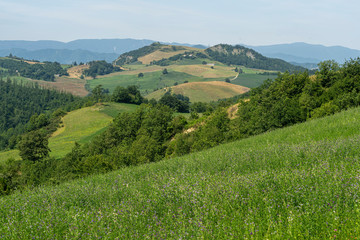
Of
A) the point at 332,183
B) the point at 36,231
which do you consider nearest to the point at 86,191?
the point at 36,231

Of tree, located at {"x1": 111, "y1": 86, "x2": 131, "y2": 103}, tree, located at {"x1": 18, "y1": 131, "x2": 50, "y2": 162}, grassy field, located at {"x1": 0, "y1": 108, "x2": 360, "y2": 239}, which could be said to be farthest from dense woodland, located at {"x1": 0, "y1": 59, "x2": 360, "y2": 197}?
tree, located at {"x1": 111, "y1": 86, "x2": 131, "y2": 103}

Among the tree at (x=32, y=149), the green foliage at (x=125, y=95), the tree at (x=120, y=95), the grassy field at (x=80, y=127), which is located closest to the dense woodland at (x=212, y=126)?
the tree at (x=32, y=149)

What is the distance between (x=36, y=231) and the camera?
6.67 metres

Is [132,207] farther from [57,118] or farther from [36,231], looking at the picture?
[57,118]

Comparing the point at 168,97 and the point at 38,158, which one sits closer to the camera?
the point at 38,158

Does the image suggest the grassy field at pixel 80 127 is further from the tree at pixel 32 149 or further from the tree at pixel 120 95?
the tree at pixel 32 149

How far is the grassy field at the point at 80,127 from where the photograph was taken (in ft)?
A: 344

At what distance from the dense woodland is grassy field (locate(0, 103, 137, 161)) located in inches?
929

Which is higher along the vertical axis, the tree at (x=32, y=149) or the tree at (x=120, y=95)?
the tree at (x=120, y=95)

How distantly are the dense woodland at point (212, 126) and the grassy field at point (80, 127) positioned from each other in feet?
77.4

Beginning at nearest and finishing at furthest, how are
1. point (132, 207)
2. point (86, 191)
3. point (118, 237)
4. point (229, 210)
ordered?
point (118, 237), point (229, 210), point (132, 207), point (86, 191)

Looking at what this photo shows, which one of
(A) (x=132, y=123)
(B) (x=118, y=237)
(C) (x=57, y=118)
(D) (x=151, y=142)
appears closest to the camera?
(B) (x=118, y=237)

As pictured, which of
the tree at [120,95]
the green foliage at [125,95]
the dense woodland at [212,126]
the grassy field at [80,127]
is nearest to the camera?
the dense woodland at [212,126]

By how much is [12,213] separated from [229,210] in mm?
6832
